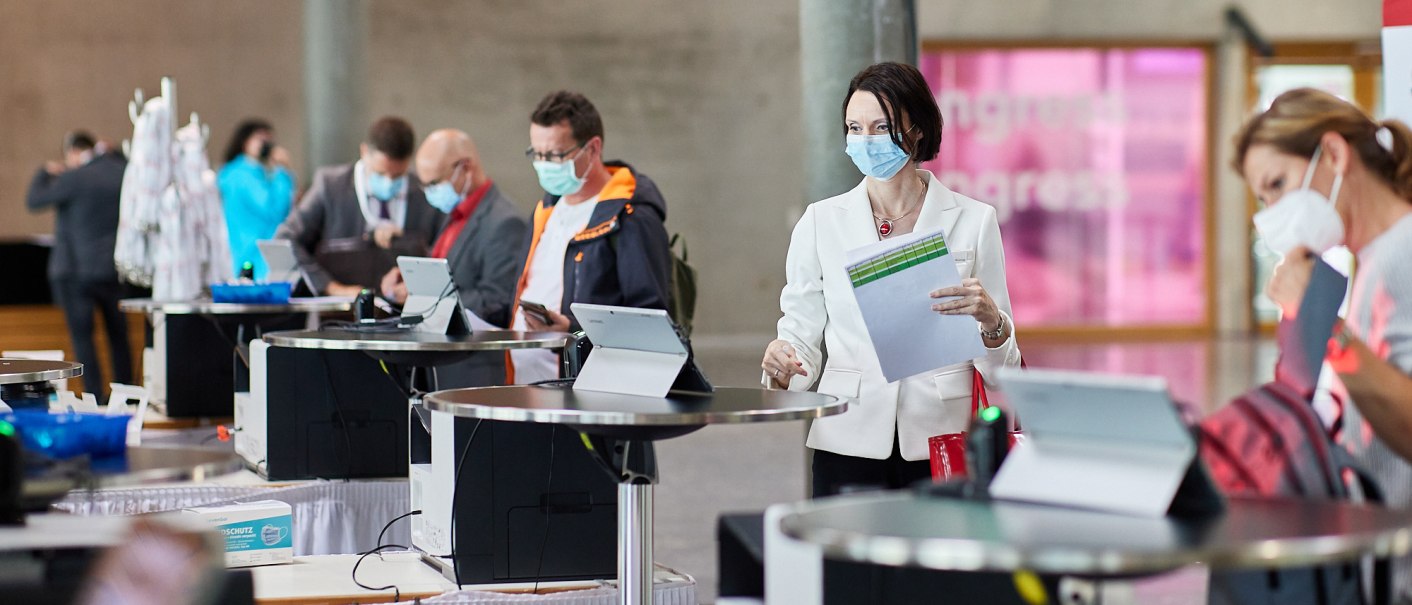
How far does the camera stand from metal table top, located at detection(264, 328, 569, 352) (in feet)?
14.3

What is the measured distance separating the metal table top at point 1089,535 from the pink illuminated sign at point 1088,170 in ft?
43.0

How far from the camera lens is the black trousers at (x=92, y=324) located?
941cm

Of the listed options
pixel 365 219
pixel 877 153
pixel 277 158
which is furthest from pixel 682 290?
pixel 277 158

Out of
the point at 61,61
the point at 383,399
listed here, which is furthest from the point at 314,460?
the point at 61,61

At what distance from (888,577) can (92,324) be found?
7.58 meters

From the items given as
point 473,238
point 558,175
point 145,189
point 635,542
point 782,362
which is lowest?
point 635,542

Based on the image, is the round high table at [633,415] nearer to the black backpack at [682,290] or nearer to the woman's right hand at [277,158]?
the black backpack at [682,290]

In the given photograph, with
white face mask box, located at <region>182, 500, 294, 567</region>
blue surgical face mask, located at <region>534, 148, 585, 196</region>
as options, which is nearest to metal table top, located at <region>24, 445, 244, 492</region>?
white face mask box, located at <region>182, 500, 294, 567</region>

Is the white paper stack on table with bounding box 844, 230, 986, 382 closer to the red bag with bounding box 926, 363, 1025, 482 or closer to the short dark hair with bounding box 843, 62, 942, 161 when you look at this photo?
the red bag with bounding box 926, 363, 1025, 482

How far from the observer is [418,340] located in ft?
14.6

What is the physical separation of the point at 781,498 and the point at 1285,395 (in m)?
4.76

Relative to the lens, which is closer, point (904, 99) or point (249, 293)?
point (904, 99)

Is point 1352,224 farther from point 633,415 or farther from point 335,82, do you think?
point 335,82

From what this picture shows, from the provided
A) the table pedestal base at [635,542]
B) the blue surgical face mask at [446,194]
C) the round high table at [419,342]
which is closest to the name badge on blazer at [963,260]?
the table pedestal base at [635,542]
